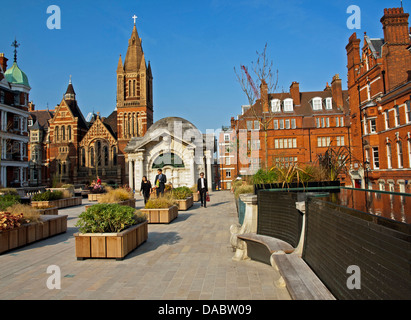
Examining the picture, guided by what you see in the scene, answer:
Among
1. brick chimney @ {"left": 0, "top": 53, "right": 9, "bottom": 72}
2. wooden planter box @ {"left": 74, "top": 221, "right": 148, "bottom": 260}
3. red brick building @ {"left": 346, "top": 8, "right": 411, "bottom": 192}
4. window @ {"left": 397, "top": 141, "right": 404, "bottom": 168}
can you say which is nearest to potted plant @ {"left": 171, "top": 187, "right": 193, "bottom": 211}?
wooden planter box @ {"left": 74, "top": 221, "right": 148, "bottom": 260}

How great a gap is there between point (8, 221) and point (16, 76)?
44.6 metres

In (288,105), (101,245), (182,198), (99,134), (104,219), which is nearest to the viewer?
(101,245)

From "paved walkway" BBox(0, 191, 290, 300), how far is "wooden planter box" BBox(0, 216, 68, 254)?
0.76 feet

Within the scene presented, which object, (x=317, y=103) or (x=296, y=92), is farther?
(x=296, y=92)

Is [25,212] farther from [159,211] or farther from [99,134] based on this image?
[99,134]

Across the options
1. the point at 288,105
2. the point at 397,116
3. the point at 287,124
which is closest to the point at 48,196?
the point at 397,116

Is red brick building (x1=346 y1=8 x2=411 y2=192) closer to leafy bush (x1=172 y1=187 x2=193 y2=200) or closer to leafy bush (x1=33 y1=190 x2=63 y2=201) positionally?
leafy bush (x1=172 y1=187 x2=193 y2=200)

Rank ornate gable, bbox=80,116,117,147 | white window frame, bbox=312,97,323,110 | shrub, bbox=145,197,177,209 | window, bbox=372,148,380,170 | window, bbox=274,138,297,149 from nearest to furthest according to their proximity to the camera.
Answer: shrub, bbox=145,197,177,209 → window, bbox=372,148,380,170 → window, bbox=274,138,297,149 → white window frame, bbox=312,97,323,110 → ornate gable, bbox=80,116,117,147

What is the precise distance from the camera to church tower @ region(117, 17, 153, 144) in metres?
59.3

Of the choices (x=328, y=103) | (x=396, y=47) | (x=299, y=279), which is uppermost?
(x=328, y=103)

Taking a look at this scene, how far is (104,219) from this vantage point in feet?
23.0

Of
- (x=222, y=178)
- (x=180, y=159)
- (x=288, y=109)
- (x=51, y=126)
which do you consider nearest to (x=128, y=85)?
(x=51, y=126)

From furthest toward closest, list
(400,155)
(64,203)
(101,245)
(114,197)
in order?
(400,155) → (64,203) → (114,197) → (101,245)
